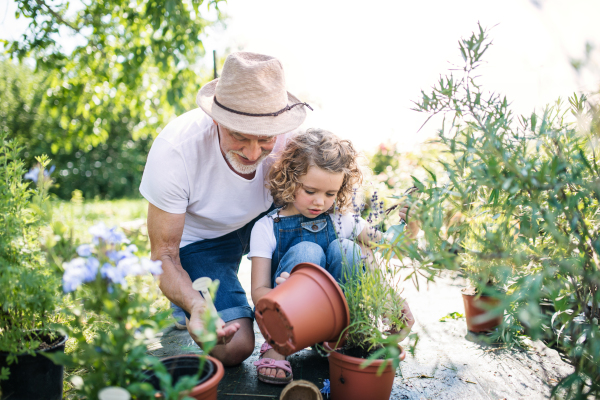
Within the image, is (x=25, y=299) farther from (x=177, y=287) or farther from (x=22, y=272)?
(x=177, y=287)

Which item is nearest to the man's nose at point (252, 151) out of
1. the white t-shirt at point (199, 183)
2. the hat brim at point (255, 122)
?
the hat brim at point (255, 122)

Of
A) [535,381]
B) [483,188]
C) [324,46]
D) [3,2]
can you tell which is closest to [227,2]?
[3,2]

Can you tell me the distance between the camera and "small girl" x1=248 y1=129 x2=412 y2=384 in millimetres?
1953

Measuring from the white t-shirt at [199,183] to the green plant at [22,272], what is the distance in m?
0.56

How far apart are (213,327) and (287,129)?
3.97 feet

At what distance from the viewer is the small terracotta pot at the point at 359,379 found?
1.43 m

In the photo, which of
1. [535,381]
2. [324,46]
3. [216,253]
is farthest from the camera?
[324,46]

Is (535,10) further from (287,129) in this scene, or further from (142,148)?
(142,148)

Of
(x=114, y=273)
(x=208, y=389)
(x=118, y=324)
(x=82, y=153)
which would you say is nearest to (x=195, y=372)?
(x=208, y=389)

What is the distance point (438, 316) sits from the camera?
8.68ft

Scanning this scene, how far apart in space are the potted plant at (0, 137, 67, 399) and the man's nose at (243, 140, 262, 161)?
0.90m

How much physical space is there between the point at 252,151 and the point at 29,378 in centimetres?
134

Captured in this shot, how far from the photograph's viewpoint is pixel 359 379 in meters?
1.45

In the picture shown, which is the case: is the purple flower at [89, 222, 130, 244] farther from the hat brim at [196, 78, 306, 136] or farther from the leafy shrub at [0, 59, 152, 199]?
the leafy shrub at [0, 59, 152, 199]
